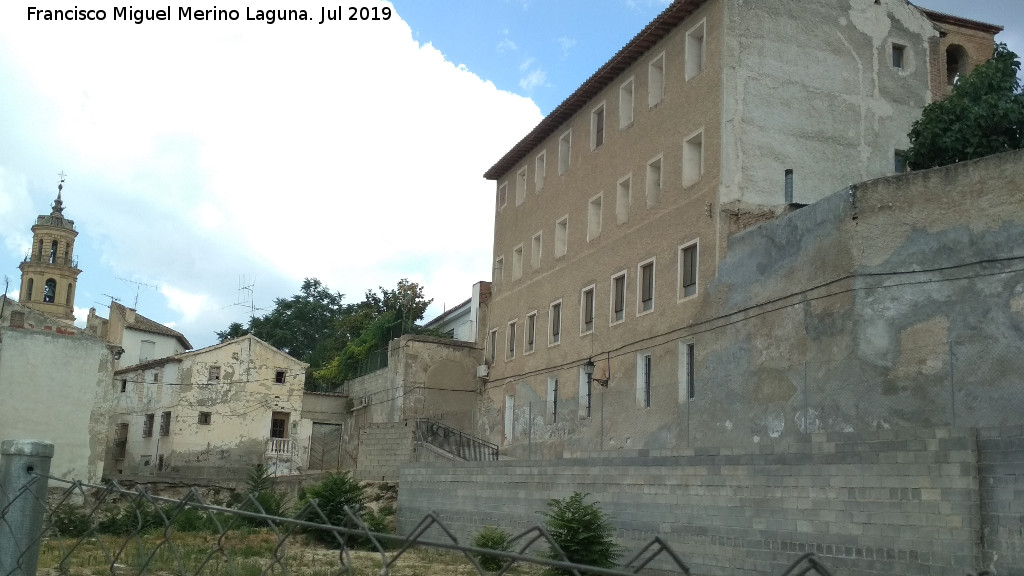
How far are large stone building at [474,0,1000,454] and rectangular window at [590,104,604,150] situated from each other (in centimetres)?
7

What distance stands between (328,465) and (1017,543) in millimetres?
36983

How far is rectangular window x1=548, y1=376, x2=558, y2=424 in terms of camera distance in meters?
31.5

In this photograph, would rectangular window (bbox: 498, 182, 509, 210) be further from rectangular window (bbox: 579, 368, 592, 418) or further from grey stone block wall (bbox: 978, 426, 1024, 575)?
grey stone block wall (bbox: 978, 426, 1024, 575)

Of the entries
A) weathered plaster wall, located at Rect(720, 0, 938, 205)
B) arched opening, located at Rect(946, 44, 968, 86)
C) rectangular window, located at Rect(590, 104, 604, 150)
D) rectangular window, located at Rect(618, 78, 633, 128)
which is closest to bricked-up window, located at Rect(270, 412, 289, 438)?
rectangular window, located at Rect(590, 104, 604, 150)

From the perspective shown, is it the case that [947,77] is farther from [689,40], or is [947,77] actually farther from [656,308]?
[656,308]

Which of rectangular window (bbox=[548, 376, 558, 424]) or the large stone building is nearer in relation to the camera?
the large stone building

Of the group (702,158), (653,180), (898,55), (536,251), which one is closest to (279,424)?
(536,251)

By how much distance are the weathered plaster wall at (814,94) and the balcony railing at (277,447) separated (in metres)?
26.9

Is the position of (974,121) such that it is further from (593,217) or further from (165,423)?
(165,423)

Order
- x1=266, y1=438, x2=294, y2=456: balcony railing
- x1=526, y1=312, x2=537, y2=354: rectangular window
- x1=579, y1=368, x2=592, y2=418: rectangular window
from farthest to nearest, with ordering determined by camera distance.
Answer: x1=266, y1=438, x2=294, y2=456: balcony railing < x1=526, y1=312, x2=537, y2=354: rectangular window < x1=579, y1=368, x2=592, y2=418: rectangular window

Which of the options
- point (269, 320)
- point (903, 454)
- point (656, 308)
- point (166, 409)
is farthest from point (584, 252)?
point (269, 320)

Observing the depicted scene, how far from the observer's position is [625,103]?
30.6 meters

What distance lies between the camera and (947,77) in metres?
27.7

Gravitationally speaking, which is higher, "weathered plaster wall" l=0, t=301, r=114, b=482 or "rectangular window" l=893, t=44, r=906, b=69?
"rectangular window" l=893, t=44, r=906, b=69
